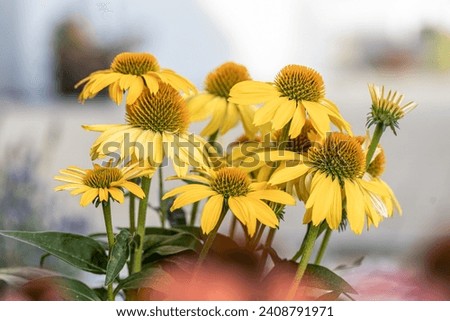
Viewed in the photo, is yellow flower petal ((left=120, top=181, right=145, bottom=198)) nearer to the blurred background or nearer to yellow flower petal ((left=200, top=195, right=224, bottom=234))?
yellow flower petal ((left=200, top=195, right=224, bottom=234))

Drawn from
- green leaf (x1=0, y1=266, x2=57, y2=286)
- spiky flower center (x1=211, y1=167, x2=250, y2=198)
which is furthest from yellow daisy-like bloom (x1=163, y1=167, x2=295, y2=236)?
green leaf (x1=0, y1=266, x2=57, y2=286)

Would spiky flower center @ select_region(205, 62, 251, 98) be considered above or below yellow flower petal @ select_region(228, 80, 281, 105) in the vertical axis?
above

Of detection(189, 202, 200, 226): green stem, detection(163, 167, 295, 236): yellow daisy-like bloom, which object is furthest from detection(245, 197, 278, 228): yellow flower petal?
detection(189, 202, 200, 226): green stem

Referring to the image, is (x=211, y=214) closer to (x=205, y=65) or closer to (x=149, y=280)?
(x=149, y=280)

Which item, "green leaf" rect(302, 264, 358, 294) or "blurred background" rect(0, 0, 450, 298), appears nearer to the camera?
"green leaf" rect(302, 264, 358, 294)

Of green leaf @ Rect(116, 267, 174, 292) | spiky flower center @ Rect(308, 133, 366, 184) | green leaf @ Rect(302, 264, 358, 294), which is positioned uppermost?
spiky flower center @ Rect(308, 133, 366, 184)
